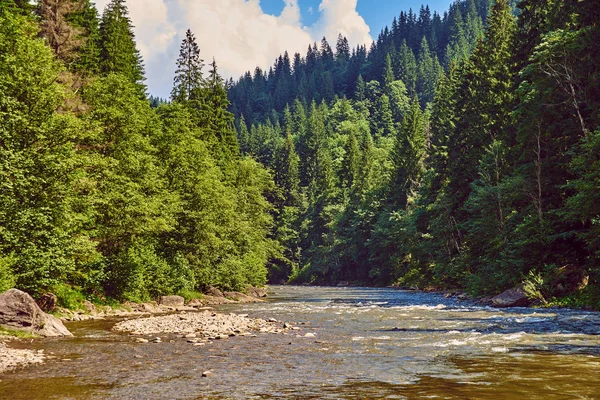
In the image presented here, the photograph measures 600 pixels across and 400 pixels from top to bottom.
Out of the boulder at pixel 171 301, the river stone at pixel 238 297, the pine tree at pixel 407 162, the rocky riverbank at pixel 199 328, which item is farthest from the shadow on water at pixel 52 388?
the pine tree at pixel 407 162

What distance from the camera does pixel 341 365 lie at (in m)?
14.2

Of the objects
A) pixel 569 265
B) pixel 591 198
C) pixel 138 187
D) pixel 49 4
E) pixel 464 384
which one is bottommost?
pixel 464 384

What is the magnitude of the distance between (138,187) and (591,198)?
85.2ft

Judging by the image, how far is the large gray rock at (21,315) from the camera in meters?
19.1

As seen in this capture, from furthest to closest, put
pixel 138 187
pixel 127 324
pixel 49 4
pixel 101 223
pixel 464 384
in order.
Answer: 1. pixel 49 4
2. pixel 138 187
3. pixel 101 223
4. pixel 127 324
5. pixel 464 384

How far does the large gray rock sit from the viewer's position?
19141mm

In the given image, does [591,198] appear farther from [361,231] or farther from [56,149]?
[361,231]

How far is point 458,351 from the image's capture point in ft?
52.9

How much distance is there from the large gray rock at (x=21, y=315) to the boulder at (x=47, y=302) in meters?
5.40

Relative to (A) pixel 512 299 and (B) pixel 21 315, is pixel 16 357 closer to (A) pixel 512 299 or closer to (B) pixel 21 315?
(B) pixel 21 315

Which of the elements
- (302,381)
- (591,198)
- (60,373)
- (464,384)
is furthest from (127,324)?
(591,198)

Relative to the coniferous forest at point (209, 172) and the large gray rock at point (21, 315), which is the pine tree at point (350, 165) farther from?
the large gray rock at point (21, 315)

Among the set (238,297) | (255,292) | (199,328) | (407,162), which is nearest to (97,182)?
(199,328)

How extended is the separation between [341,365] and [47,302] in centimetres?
1730
